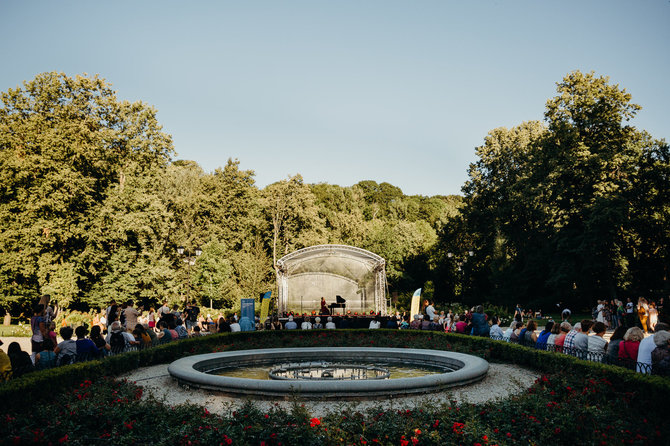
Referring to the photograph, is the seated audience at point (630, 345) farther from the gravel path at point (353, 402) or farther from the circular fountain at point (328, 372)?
the circular fountain at point (328, 372)

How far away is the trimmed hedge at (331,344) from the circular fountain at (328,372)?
1.38 meters

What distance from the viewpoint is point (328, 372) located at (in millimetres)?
12344

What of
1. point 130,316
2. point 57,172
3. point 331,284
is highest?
point 57,172

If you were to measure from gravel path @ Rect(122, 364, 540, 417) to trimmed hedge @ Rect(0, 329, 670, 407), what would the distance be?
0.52 metres

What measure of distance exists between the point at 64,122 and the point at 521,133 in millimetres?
33592

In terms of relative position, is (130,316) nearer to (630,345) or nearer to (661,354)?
(630,345)

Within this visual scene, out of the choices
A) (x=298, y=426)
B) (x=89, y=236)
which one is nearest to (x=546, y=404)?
(x=298, y=426)

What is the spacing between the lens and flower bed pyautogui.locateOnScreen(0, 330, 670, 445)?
593 centimetres

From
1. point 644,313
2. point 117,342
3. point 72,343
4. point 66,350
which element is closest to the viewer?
point 66,350

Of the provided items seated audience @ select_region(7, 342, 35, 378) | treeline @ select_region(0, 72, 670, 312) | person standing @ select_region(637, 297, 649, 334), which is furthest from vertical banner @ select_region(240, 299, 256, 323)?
person standing @ select_region(637, 297, 649, 334)

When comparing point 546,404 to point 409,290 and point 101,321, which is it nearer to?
point 101,321

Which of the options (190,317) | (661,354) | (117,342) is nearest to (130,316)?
(117,342)

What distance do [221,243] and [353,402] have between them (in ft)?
122

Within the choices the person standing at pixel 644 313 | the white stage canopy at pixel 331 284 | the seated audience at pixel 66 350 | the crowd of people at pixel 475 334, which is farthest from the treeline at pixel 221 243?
the seated audience at pixel 66 350
